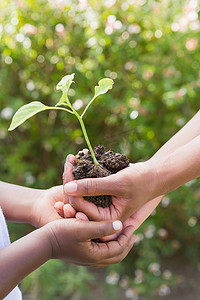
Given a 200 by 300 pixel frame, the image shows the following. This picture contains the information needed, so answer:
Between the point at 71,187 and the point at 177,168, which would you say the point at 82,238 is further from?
the point at 177,168

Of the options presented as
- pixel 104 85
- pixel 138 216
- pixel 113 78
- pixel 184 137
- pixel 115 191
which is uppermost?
pixel 104 85

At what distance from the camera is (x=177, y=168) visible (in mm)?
1164

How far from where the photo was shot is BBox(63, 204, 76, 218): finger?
3.67 feet

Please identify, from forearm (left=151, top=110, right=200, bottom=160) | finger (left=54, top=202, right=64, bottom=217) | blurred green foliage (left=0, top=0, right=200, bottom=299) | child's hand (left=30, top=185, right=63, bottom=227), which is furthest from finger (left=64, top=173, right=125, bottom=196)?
blurred green foliage (left=0, top=0, right=200, bottom=299)

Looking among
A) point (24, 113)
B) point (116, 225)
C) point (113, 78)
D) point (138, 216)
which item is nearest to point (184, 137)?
point (138, 216)

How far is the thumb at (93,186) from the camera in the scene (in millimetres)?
1030

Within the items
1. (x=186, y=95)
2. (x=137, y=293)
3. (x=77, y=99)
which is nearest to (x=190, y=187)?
(x=186, y=95)

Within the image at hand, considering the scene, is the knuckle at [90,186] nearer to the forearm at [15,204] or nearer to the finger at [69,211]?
the finger at [69,211]

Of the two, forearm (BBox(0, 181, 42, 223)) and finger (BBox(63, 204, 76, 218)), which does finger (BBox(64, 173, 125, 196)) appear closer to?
finger (BBox(63, 204, 76, 218))

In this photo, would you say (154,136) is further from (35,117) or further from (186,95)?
(35,117)

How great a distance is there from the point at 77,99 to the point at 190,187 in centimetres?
100

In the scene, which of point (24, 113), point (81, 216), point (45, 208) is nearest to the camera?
point (24, 113)

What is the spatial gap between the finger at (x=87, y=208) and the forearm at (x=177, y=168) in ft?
0.65

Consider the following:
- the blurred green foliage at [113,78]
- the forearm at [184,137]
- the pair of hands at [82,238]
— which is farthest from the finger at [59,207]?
the blurred green foliage at [113,78]
